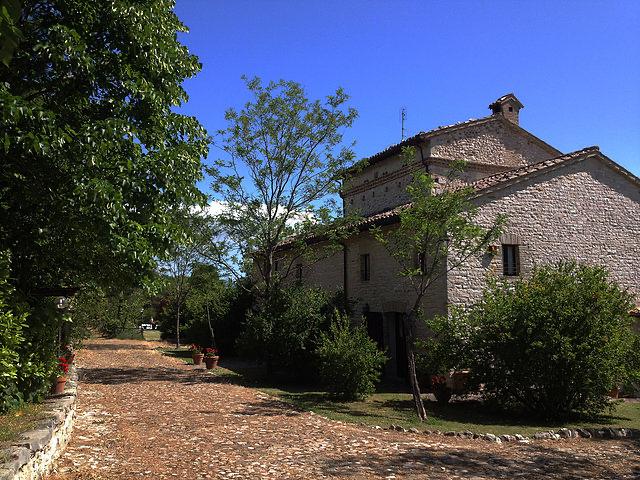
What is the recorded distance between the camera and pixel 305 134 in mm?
18484

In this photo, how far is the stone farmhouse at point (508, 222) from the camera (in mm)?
16500

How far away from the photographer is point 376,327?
18.8 m

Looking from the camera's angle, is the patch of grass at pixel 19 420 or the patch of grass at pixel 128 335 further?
the patch of grass at pixel 128 335

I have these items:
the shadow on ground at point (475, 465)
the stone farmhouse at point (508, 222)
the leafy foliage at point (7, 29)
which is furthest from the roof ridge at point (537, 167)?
the leafy foliage at point (7, 29)

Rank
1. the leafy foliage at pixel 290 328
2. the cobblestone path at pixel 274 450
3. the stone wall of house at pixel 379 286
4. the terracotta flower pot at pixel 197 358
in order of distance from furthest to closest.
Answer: the terracotta flower pot at pixel 197 358 < the leafy foliage at pixel 290 328 < the stone wall of house at pixel 379 286 < the cobblestone path at pixel 274 450

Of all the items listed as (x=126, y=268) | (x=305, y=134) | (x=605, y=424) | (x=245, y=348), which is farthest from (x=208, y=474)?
(x=305, y=134)

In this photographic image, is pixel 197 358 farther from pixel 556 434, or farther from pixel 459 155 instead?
pixel 556 434

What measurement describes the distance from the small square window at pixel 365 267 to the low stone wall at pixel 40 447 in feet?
40.7

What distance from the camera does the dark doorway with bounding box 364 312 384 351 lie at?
18.5 m

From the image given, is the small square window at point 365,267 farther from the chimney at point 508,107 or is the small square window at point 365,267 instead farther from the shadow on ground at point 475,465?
the shadow on ground at point 475,465

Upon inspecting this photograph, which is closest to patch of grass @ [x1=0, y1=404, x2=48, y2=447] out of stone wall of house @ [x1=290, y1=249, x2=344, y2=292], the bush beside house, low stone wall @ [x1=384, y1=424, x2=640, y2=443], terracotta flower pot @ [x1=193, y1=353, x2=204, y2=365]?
low stone wall @ [x1=384, y1=424, x2=640, y2=443]

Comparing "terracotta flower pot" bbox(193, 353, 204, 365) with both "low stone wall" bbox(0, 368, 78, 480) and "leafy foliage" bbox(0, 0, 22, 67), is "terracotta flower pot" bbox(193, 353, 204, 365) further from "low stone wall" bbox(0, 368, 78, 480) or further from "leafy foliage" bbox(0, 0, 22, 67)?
"leafy foliage" bbox(0, 0, 22, 67)

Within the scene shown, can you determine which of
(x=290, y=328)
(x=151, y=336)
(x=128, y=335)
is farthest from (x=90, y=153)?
(x=151, y=336)

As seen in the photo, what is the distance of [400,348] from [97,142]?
13682 mm
